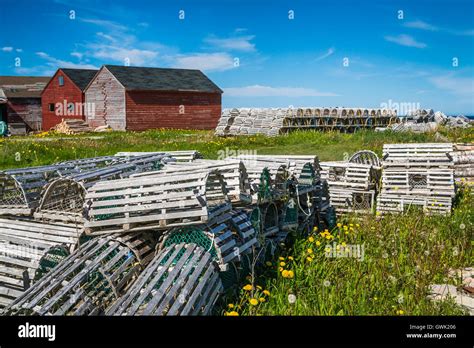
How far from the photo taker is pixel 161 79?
3106 cm

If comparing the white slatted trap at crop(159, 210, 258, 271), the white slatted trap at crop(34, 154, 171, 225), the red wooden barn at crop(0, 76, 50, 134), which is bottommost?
the white slatted trap at crop(159, 210, 258, 271)

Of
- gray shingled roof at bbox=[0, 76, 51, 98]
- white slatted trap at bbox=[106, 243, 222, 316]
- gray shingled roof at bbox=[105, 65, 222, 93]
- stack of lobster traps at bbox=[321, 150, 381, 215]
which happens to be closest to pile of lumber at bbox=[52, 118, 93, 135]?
gray shingled roof at bbox=[105, 65, 222, 93]

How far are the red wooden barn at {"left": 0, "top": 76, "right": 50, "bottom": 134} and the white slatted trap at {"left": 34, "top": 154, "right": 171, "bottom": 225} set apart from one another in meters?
26.9

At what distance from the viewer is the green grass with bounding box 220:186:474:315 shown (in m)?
3.81

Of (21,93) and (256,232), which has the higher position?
(21,93)

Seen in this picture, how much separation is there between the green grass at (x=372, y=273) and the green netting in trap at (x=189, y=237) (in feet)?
1.58

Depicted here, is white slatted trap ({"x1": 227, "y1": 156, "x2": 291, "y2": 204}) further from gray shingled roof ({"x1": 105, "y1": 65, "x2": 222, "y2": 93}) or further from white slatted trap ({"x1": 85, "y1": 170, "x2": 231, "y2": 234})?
gray shingled roof ({"x1": 105, "y1": 65, "x2": 222, "y2": 93})

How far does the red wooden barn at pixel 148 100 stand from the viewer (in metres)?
28.8

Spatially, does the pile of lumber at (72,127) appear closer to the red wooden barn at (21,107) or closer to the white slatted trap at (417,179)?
the red wooden barn at (21,107)
